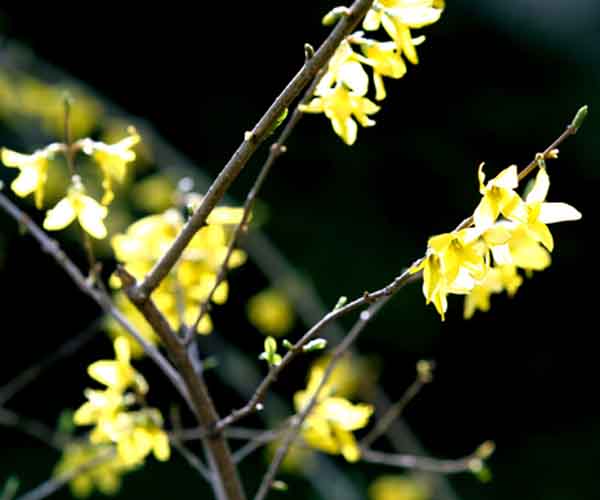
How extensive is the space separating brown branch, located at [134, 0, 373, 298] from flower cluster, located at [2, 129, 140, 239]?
10 cm

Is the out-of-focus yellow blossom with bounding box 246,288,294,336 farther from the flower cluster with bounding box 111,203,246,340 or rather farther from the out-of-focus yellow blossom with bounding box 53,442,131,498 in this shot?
the flower cluster with bounding box 111,203,246,340

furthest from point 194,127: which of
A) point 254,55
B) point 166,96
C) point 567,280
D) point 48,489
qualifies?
point 48,489

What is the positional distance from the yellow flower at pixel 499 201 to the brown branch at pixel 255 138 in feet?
0.56

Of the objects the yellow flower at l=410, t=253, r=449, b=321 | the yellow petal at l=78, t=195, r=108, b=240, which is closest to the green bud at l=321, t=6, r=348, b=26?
the yellow flower at l=410, t=253, r=449, b=321

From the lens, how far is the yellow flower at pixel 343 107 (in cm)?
96

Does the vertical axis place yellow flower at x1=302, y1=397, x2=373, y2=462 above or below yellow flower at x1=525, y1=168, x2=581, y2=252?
below

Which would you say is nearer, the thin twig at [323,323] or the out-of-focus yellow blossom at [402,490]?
the thin twig at [323,323]

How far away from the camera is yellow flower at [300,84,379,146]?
0.96 m

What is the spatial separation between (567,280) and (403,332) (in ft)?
3.75

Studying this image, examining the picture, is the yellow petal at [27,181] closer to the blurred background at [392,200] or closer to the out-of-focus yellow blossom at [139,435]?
the out-of-focus yellow blossom at [139,435]

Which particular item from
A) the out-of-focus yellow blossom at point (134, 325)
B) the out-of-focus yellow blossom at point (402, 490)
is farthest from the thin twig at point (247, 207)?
the out-of-focus yellow blossom at point (402, 490)

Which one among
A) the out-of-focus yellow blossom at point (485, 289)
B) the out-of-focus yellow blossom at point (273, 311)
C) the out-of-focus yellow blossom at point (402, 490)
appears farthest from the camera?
the out-of-focus yellow blossom at point (402, 490)

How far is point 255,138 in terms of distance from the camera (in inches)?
33.4

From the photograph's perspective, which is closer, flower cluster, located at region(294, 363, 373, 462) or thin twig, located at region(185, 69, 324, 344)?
thin twig, located at region(185, 69, 324, 344)
